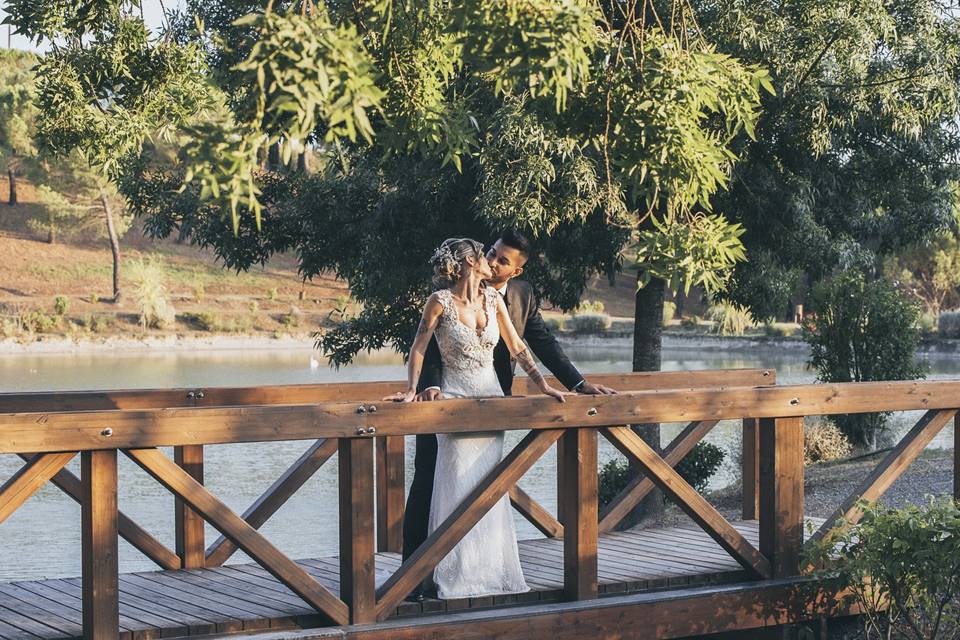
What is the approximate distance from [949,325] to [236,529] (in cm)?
3890

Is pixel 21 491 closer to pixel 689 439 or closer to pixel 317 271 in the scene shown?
pixel 689 439

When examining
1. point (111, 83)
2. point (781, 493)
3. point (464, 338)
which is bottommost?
point (781, 493)

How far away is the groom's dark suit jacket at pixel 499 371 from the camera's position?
20.8 ft

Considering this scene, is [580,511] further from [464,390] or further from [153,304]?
[153,304]

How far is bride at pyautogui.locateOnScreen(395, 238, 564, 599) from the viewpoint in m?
6.21

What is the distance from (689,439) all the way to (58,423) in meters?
4.49

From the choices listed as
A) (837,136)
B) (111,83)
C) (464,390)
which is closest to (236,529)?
(464,390)

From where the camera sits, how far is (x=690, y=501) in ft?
21.3

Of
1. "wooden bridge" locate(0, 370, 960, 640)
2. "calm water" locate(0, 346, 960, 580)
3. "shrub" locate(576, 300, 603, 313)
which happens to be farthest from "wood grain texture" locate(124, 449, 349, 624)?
"shrub" locate(576, 300, 603, 313)

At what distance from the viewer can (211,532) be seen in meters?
14.3

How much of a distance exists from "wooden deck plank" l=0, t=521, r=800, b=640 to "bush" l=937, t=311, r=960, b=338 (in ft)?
116

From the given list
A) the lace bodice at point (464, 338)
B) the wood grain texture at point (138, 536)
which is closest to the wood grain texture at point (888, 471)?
the lace bodice at point (464, 338)

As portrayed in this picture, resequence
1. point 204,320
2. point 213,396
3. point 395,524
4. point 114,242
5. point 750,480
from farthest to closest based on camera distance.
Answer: point 114,242, point 204,320, point 750,480, point 395,524, point 213,396

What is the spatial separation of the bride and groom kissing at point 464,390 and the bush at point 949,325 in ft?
121
